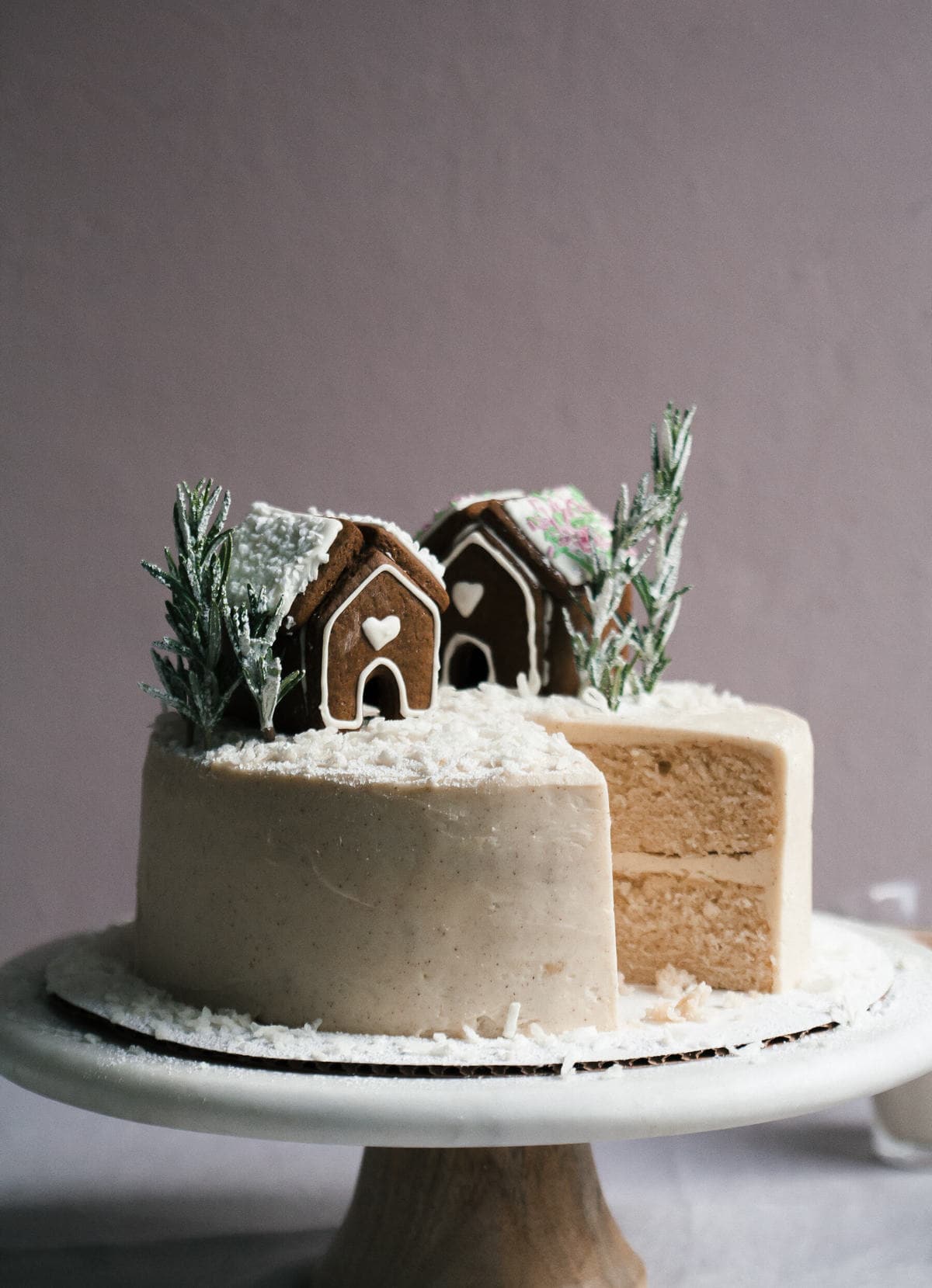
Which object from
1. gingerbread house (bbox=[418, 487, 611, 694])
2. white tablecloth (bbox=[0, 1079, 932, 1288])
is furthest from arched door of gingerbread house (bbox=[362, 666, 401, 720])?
white tablecloth (bbox=[0, 1079, 932, 1288])

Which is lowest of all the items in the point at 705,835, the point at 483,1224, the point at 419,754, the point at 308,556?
the point at 483,1224

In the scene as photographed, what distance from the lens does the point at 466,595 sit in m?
2.57

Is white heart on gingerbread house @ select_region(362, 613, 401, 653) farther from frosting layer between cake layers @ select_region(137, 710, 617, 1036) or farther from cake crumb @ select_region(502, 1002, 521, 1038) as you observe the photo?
cake crumb @ select_region(502, 1002, 521, 1038)

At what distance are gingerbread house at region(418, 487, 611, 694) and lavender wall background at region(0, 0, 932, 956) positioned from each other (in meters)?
1.21

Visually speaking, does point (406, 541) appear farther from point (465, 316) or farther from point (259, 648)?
point (465, 316)

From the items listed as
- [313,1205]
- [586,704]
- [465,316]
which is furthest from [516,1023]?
[465,316]

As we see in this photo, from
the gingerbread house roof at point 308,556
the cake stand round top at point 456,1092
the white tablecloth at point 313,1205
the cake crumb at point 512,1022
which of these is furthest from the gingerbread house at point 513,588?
the white tablecloth at point 313,1205

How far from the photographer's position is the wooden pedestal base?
2.31 metres

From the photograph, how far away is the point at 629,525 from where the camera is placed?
249cm

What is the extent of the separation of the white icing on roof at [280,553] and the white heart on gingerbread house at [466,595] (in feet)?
1.19

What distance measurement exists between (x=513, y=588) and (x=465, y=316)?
143cm

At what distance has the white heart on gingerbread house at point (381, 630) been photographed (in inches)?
86.4

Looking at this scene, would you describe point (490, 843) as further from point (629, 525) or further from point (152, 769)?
point (629, 525)

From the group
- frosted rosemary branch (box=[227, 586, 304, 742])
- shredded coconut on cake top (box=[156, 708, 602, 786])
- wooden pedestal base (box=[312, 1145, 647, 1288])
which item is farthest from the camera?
wooden pedestal base (box=[312, 1145, 647, 1288])
